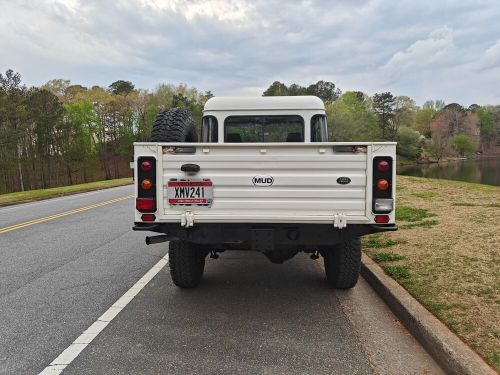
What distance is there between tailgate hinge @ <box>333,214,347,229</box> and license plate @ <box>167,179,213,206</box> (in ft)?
3.92

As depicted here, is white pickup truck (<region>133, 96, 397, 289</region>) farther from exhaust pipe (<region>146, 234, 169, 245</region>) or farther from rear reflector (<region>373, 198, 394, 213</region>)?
exhaust pipe (<region>146, 234, 169, 245</region>)

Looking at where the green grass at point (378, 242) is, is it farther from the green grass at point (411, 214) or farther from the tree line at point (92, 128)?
the tree line at point (92, 128)

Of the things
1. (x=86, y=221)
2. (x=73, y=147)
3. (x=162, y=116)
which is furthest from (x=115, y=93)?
(x=162, y=116)

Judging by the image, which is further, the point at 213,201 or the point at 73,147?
the point at 73,147

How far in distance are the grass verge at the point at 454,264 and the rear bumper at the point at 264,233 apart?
1066 mm

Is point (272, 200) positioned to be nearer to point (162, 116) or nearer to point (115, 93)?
point (162, 116)

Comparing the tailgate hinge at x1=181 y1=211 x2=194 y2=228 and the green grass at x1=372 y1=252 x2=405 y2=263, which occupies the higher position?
the tailgate hinge at x1=181 y1=211 x2=194 y2=228

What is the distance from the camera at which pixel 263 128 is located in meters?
5.83

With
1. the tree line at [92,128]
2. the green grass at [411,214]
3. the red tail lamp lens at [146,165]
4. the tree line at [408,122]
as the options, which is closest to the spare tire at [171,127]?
the red tail lamp lens at [146,165]

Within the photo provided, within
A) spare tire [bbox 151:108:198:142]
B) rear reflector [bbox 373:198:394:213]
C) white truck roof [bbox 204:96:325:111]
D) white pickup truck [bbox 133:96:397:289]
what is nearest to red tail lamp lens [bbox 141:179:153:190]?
white pickup truck [bbox 133:96:397:289]

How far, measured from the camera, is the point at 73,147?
55.3 metres

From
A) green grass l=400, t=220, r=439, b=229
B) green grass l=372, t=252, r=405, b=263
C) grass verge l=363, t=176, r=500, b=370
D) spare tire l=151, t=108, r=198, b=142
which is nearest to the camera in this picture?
grass verge l=363, t=176, r=500, b=370

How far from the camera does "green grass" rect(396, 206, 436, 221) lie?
28.7ft

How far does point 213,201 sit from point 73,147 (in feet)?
188
